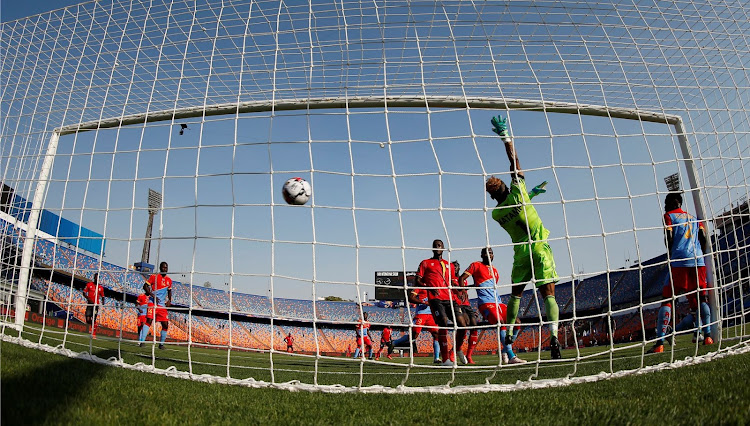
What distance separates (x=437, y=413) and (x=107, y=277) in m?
26.3

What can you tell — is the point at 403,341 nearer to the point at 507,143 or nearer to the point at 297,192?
the point at 297,192

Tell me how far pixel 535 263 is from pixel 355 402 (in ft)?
9.11

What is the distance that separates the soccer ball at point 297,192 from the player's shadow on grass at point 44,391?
7.82 ft

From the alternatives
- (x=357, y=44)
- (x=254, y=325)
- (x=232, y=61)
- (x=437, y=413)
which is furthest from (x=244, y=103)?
(x=254, y=325)

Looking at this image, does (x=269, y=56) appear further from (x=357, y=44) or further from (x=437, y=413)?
(x=437, y=413)

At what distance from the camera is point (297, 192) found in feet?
16.2

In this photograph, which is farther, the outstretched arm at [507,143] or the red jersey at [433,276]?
the red jersey at [433,276]

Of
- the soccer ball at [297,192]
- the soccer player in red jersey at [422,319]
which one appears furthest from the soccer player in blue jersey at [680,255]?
the soccer ball at [297,192]

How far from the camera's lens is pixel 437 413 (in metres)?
2.40

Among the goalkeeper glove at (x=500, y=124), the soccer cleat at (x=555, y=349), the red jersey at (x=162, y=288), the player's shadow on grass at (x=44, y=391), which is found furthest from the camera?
the red jersey at (x=162, y=288)

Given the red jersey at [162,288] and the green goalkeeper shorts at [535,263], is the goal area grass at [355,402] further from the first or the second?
the red jersey at [162,288]

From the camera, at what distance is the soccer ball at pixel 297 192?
495 cm

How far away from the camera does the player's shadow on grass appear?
1.89 meters

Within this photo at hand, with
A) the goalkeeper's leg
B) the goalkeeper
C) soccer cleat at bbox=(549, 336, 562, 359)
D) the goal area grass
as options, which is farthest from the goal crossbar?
the goal area grass
